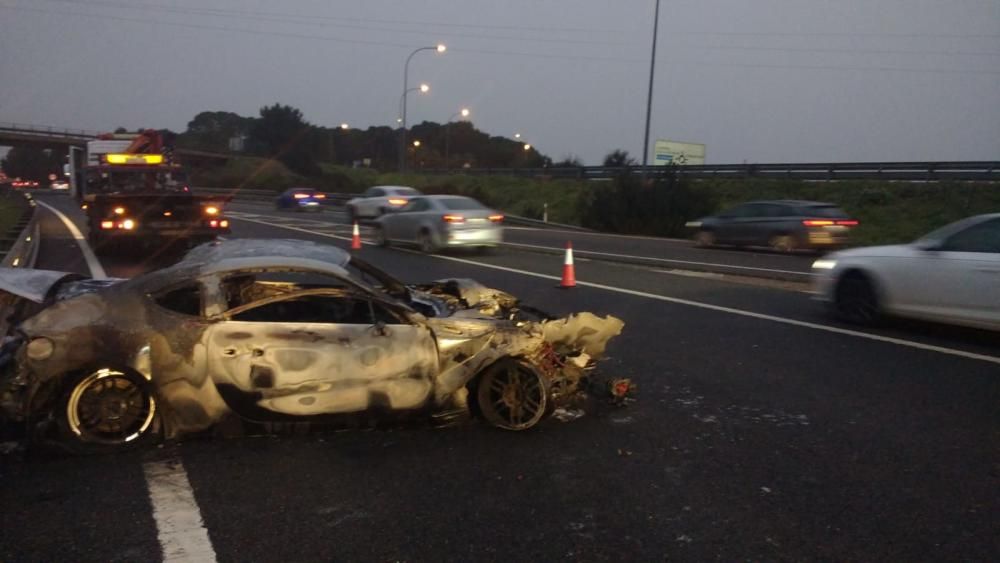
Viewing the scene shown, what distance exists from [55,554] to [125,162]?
58.6ft

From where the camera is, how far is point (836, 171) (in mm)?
36906

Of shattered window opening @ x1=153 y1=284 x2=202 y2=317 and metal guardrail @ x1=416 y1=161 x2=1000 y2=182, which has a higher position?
metal guardrail @ x1=416 y1=161 x2=1000 y2=182

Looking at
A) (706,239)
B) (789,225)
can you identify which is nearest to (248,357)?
(789,225)

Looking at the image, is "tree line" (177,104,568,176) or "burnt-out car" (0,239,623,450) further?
"tree line" (177,104,568,176)

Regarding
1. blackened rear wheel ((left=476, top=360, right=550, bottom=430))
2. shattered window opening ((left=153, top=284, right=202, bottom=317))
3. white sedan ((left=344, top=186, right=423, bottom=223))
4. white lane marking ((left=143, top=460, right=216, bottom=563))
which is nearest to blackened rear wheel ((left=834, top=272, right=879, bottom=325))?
blackened rear wheel ((left=476, top=360, right=550, bottom=430))

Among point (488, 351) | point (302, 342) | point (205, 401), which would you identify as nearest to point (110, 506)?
point (205, 401)

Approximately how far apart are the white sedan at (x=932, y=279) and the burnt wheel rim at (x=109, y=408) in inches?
308

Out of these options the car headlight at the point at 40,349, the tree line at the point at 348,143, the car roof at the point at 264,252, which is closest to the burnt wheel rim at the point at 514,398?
the car roof at the point at 264,252

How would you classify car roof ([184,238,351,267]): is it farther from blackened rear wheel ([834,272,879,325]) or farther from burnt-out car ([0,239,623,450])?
blackened rear wheel ([834,272,879,325])

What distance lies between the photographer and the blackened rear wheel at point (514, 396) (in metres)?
5.93

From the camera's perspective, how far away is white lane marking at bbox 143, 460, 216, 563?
4.03 metres

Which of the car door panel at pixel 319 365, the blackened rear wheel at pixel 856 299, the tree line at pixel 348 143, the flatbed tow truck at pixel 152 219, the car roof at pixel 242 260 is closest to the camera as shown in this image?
the car door panel at pixel 319 365

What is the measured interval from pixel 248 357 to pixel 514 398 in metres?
1.83

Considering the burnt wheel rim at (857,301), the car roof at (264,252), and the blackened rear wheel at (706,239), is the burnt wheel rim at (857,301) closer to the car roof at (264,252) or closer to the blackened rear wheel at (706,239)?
the car roof at (264,252)
